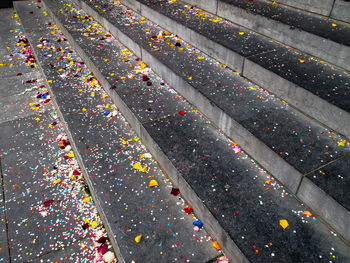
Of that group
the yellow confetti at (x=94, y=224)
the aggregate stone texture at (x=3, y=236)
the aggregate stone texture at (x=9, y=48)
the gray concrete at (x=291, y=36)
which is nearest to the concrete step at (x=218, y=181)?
the yellow confetti at (x=94, y=224)

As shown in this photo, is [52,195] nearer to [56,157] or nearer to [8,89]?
[56,157]

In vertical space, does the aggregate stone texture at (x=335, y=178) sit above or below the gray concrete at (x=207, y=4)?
below

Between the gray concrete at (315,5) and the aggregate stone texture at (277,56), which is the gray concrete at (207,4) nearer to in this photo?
the aggregate stone texture at (277,56)

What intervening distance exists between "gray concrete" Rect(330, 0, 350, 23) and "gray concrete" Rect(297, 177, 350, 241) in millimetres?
2494

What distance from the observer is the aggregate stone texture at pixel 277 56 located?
277cm

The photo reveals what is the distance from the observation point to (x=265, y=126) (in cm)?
265

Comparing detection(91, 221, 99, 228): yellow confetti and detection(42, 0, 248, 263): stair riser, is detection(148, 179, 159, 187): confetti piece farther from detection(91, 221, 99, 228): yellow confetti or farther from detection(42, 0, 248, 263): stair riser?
detection(91, 221, 99, 228): yellow confetti

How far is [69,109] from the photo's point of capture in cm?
363

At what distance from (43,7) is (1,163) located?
5835 mm

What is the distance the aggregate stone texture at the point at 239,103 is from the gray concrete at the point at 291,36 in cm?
16

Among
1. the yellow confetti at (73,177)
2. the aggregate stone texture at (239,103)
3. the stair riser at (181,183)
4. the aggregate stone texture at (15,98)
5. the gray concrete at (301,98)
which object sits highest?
the gray concrete at (301,98)

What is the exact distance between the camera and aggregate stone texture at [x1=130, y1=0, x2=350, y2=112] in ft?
9.09

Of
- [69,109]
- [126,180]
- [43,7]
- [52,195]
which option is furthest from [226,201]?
[43,7]

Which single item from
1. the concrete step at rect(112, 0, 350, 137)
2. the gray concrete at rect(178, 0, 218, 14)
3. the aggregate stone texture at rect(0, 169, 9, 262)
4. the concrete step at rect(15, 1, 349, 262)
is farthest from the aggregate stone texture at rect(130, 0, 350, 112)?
the aggregate stone texture at rect(0, 169, 9, 262)
